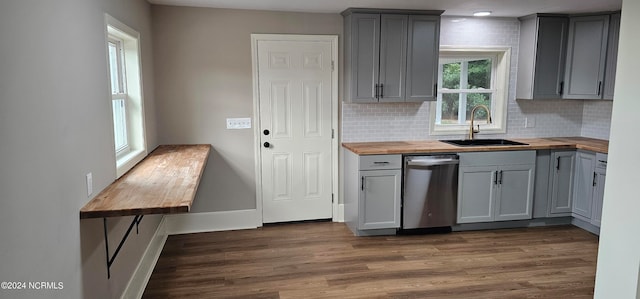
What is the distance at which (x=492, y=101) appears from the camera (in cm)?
494

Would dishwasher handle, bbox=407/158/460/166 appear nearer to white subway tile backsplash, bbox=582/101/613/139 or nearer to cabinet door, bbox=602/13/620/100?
cabinet door, bbox=602/13/620/100

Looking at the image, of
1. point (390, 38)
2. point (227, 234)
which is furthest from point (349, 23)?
point (227, 234)

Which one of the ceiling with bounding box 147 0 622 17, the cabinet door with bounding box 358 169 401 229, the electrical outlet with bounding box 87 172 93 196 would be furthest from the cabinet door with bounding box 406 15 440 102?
the electrical outlet with bounding box 87 172 93 196

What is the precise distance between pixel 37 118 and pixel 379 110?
3495 millimetres

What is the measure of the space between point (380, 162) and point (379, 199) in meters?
0.37

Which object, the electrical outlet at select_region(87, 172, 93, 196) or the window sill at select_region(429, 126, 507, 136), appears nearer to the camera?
the electrical outlet at select_region(87, 172, 93, 196)

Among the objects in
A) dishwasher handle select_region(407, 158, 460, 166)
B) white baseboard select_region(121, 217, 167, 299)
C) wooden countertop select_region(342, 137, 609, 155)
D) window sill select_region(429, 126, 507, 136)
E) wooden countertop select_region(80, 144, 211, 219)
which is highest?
window sill select_region(429, 126, 507, 136)

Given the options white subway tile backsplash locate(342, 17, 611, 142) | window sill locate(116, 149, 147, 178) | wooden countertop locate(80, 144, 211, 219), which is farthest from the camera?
white subway tile backsplash locate(342, 17, 611, 142)

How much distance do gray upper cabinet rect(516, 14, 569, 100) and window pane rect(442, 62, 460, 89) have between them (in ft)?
2.29

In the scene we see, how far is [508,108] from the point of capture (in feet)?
16.1

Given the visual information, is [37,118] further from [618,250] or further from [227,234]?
[227,234]

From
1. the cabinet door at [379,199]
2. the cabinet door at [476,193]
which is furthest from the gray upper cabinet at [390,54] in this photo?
the cabinet door at [476,193]

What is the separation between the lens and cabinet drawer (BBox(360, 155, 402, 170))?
412 cm

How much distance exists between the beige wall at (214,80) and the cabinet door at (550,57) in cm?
216
